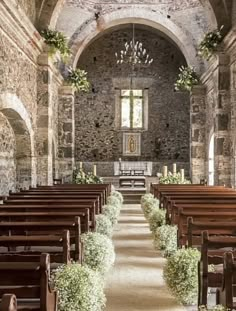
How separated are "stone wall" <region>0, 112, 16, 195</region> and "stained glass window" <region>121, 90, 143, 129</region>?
984cm

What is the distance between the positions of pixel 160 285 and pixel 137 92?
18140 mm

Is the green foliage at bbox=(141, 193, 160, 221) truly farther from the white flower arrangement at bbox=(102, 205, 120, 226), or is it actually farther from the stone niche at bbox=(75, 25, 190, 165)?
the stone niche at bbox=(75, 25, 190, 165)

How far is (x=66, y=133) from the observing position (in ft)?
70.1

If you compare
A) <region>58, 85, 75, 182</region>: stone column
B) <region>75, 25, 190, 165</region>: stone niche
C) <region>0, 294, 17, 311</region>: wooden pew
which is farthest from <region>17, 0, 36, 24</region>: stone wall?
<region>0, 294, 17, 311</region>: wooden pew

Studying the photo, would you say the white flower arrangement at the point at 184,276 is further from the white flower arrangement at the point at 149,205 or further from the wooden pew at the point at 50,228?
the white flower arrangement at the point at 149,205

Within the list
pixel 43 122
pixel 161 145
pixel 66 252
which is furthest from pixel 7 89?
pixel 161 145

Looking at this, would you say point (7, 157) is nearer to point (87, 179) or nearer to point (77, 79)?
point (87, 179)

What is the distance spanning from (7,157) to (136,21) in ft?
33.2

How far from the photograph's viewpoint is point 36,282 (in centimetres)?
396

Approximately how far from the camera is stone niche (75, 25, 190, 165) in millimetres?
24125

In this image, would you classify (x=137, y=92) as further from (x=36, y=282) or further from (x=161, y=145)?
(x=36, y=282)

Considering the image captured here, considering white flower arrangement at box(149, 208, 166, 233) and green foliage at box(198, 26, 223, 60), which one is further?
green foliage at box(198, 26, 223, 60)

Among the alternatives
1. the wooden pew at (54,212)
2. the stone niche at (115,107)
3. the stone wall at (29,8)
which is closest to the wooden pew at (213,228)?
the wooden pew at (54,212)

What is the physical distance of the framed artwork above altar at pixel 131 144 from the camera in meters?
24.0
